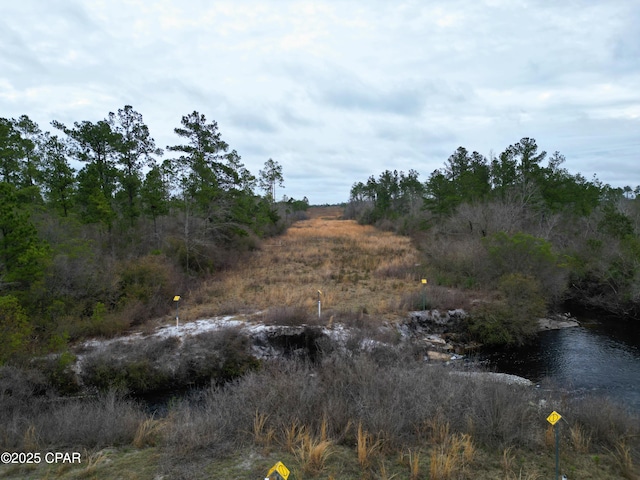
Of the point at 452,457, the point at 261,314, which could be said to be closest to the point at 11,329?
the point at 261,314

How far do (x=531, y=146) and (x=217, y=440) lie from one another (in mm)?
30954

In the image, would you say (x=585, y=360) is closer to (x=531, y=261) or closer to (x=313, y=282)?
(x=531, y=261)

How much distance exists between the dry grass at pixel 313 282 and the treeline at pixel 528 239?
3075 mm

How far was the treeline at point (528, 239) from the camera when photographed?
1822cm

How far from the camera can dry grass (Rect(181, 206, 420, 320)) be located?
57.0ft

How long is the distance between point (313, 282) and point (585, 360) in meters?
13.8

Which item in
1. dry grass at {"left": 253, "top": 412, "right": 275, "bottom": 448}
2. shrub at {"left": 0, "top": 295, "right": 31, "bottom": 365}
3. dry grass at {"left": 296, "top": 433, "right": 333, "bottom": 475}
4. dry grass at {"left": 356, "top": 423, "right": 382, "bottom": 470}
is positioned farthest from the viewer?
shrub at {"left": 0, "top": 295, "right": 31, "bottom": 365}

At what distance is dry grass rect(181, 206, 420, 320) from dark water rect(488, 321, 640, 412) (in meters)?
5.59

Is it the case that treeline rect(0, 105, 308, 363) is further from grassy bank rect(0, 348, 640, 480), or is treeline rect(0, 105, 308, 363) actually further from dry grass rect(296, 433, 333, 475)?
dry grass rect(296, 433, 333, 475)

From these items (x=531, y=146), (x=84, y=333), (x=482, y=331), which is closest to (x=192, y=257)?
(x=84, y=333)

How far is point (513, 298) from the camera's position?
1644cm

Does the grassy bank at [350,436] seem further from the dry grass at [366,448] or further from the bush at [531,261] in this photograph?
the bush at [531,261]

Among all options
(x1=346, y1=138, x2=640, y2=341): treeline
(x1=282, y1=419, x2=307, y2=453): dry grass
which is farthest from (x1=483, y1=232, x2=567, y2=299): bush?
(x1=282, y1=419, x2=307, y2=453): dry grass

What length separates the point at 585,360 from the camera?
1374cm
